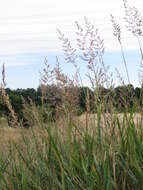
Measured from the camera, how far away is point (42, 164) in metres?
3.56

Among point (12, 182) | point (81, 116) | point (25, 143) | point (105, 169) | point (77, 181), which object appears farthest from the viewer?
point (81, 116)

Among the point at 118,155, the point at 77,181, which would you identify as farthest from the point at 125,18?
the point at 77,181

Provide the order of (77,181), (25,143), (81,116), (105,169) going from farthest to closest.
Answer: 1. (81,116)
2. (25,143)
3. (77,181)
4. (105,169)

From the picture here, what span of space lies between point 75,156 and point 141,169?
1.53ft

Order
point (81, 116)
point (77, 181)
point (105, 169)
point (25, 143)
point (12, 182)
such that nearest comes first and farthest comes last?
point (105, 169), point (77, 181), point (12, 182), point (25, 143), point (81, 116)

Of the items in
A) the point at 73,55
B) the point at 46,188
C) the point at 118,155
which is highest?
the point at 73,55

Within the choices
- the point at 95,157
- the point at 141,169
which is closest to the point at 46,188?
the point at 95,157

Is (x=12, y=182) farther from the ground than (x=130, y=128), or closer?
closer

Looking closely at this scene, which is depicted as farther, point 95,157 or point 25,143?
point 25,143

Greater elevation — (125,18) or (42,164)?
(125,18)

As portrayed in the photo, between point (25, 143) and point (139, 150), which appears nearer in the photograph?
point (139, 150)

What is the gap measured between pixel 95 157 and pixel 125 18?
1.36 metres

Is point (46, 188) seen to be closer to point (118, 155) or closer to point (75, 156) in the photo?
point (75, 156)

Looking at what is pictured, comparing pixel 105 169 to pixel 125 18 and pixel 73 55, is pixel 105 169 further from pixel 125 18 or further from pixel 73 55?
pixel 125 18
